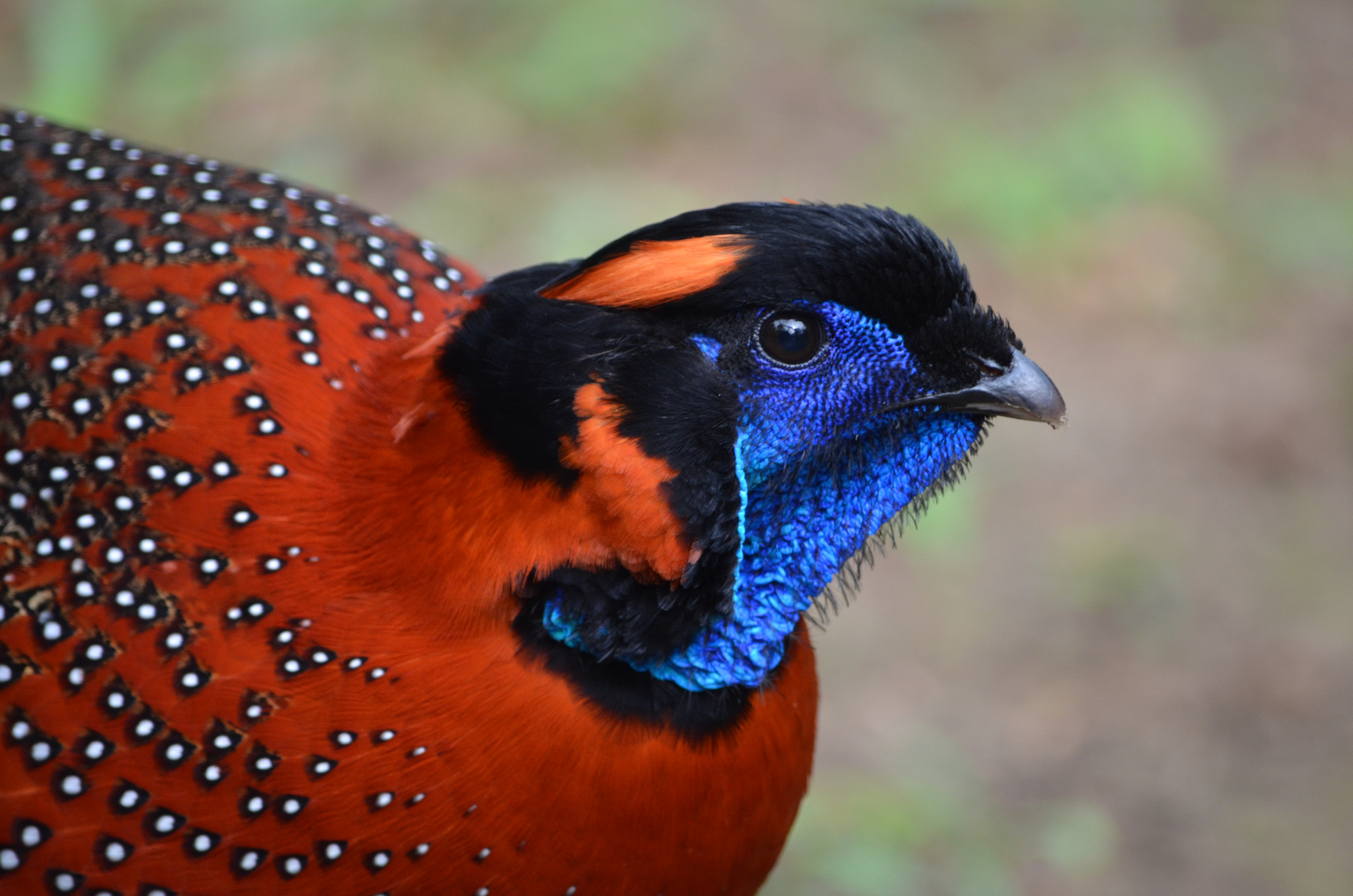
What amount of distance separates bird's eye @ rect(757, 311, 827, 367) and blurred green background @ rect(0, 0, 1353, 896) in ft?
7.19

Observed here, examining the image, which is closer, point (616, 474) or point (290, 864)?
point (616, 474)

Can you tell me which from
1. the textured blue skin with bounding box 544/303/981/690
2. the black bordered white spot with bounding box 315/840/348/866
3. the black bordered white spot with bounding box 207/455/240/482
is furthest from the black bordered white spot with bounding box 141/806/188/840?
the textured blue skin with bounding box 544/303/981/690

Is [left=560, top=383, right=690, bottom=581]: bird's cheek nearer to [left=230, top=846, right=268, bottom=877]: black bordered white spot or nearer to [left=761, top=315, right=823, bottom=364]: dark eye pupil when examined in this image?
[left=761, top=315, right=823, bottom=364]: dark eye pupil

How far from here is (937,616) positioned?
455 cm

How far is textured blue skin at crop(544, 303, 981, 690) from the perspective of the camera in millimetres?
1961

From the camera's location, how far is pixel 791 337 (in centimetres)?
193

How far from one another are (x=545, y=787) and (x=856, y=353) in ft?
2.73

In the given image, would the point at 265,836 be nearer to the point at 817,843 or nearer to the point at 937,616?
the point at 817,843

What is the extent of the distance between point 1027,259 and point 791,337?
13.2ft

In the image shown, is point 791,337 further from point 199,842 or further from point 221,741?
point 199,842

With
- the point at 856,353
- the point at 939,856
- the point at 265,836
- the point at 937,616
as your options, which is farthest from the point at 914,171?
the point at 265,836

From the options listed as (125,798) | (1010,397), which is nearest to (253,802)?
(125,798)

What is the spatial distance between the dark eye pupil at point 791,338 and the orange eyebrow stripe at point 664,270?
120 mm

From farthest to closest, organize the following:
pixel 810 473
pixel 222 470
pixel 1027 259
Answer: pixel 1027 259, pixel 222 470, pixel 810 473
